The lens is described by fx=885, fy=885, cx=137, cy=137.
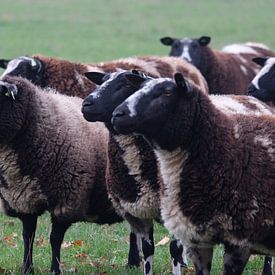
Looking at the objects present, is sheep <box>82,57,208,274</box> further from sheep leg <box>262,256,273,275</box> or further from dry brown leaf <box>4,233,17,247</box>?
dry brown leaf <box>4,233,17,247</box>

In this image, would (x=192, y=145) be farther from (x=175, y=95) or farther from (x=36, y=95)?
(x=36, y=95)

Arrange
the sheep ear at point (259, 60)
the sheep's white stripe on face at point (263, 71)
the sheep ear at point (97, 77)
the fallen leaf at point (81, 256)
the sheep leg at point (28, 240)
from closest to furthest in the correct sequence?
1. the sheep leg at point (28, 240)
2. the sheep ear at point (97, 77)
3. the fallen leaf at point (81, 256)
4. the sheep's white stripe on face at point (263, 71)
5. the sheep ear at point (259, 60)

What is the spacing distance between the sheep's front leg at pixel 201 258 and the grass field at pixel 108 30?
6.04 ft

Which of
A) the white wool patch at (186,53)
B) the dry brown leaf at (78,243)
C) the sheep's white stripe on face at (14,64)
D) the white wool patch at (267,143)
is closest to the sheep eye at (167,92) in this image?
the white wool patch at (267,143)

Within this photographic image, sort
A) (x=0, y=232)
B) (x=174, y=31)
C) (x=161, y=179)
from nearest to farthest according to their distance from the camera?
(x=161, y=179) < (x=0, y=232) < (x=174, y=31)

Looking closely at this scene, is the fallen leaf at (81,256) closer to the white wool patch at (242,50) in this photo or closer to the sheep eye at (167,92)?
the sheep eye at (167,92)

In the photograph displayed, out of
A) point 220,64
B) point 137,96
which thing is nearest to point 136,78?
point 137,96

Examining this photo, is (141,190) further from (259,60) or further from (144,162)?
(259,60)

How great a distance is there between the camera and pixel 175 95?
6.37 metres

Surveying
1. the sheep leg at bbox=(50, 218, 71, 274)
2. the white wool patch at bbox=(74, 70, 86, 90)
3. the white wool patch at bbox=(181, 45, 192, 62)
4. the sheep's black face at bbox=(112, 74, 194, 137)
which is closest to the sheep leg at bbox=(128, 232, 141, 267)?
the sheep leg at bbox=(50, 218, 71, 274)

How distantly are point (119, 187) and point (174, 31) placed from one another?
942 inches

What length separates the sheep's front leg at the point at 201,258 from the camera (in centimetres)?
680

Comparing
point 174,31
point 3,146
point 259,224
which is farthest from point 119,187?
point 174,31

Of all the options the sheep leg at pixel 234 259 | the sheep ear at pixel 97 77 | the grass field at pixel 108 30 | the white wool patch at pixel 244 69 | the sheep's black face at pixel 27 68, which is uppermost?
the sheep ear at pixel 97 77
